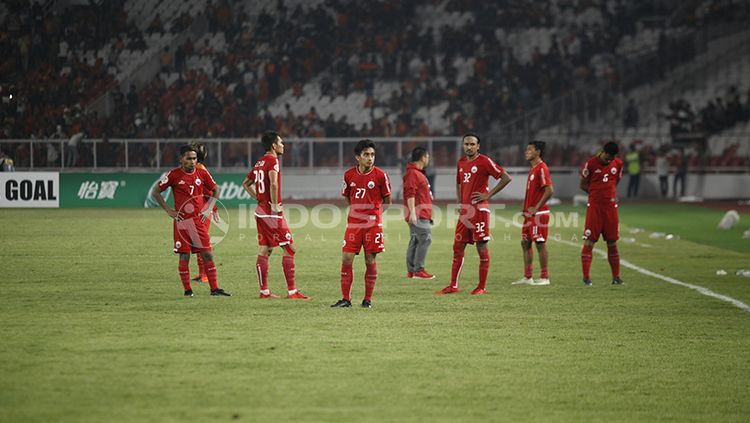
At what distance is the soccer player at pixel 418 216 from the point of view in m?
15.2

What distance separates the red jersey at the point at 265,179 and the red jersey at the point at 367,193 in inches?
43.2

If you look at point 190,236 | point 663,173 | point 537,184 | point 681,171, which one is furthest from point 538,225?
point 681,171

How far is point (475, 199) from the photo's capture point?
12922 millimetres

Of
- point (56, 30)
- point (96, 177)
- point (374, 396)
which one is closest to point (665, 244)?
point (374, 396)

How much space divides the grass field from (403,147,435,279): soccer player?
0.47 meters

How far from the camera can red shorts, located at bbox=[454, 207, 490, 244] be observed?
42.2 feet

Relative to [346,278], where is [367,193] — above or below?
above

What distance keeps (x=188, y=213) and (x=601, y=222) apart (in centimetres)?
554

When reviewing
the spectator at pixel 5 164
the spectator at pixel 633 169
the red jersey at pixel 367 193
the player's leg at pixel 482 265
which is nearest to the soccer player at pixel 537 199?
the player's leg at pixel 482 265

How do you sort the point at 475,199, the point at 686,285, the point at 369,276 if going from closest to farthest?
the point at 369,276
the point at 475,199
the point at 686,285

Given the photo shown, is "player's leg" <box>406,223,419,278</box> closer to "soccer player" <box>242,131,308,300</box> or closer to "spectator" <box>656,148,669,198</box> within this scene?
"soccer player" <box>242,131,308,300</box>

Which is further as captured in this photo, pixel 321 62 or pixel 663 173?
pixel 321 62

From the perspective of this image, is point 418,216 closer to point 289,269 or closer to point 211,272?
point 289,269

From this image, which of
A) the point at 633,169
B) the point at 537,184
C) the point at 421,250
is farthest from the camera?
the point at 633,169
